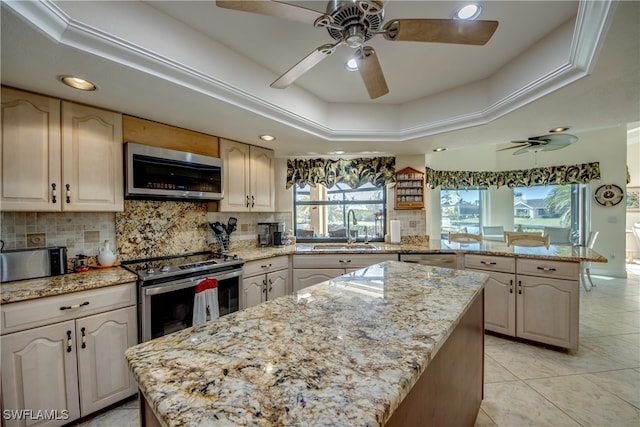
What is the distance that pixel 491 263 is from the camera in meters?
2.76

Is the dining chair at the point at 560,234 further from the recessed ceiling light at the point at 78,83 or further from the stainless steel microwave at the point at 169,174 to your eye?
the recessed ceiling light at the point at 78,83

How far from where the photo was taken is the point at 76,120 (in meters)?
1.92

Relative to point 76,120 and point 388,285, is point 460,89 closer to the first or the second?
point 388,285

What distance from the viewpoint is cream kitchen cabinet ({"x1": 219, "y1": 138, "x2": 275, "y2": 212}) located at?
290cm

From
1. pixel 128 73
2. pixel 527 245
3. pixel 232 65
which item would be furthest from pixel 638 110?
pixel 128 73

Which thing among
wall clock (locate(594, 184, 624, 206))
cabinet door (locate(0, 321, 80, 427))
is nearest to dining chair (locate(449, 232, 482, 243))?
wall clock (locate(594, 184, 624, 206))

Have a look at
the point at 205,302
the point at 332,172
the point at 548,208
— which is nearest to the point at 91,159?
the point at 205,302

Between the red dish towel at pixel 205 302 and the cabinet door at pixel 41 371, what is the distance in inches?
27.8

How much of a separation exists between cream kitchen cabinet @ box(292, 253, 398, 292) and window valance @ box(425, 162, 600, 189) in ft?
8.02

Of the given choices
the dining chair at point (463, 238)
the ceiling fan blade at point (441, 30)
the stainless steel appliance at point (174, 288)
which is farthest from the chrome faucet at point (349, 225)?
the ceiling fan blade at point (441, 30)

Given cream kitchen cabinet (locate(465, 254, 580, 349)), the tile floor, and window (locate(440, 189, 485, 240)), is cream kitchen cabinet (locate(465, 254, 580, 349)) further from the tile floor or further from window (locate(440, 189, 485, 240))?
window (locate(440, 189, 485, 240))

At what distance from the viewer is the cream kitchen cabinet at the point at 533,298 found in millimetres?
2375

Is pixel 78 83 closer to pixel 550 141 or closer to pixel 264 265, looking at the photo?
pixel 264 265

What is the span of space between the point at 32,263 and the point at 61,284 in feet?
1.21
